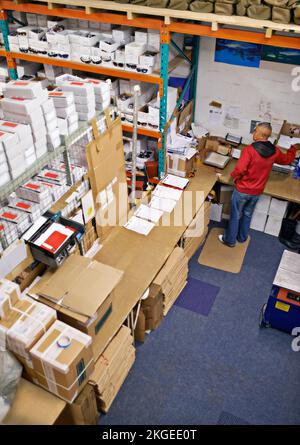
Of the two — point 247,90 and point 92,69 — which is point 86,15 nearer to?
point 92,69

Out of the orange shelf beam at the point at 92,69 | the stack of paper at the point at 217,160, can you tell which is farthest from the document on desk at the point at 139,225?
the orange shelf beam at the point at 92,69

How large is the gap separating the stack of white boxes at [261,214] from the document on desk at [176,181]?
3.41 feet

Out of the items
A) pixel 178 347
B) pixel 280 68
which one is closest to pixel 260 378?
pixel 178 347

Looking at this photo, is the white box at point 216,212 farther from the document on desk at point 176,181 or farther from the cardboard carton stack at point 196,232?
the document on desk at point 176,181

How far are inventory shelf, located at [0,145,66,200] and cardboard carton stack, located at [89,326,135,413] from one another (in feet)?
5.33

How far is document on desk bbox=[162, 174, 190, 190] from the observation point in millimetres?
5285

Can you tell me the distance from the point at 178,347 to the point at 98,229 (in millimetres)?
1525

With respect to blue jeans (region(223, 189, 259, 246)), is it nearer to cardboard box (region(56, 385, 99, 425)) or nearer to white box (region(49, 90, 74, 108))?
white box (region(49, 90, 74, 108))

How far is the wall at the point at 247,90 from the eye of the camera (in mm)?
5156

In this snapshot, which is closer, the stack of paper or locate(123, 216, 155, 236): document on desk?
locate(123, 216, 155, 236): document on desk

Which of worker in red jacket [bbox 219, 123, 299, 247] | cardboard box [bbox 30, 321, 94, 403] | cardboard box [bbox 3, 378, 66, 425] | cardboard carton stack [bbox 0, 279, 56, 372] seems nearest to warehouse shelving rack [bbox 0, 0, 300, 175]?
worker in red jacket [bbox 219, 123, 299, 247]

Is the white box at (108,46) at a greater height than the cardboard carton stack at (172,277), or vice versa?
the white box at (108,46)

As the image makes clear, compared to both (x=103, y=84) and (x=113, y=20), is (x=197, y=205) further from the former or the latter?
(x=113, y=20)

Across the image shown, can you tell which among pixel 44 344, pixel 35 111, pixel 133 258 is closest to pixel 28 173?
pixel 35 111
